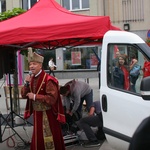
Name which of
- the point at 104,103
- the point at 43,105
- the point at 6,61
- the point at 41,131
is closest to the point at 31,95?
the point at 43,105

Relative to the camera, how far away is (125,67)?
4234 mm

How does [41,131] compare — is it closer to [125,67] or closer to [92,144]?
[92,144]

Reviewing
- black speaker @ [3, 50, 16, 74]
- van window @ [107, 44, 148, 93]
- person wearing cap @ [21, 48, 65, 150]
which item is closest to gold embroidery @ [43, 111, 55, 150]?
person wearing cap @ [21, 48, 65, 150]

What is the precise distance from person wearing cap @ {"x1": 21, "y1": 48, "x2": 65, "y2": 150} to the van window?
120cm

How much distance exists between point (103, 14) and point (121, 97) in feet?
70.4

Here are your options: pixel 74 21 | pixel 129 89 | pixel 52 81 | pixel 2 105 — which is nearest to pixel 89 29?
pixel 74 21

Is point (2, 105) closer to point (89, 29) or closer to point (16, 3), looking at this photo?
point (89, 29)

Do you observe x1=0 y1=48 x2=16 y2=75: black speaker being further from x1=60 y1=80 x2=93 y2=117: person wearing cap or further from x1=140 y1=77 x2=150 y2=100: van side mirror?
x1=140 y1=77 x2=150 y2=100: van side mirror

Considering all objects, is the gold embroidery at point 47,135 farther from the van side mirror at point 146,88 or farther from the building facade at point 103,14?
the building facade at point 103,14

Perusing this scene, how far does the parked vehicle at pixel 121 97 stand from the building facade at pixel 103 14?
61.7 feet

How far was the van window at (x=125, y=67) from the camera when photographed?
13.3ft

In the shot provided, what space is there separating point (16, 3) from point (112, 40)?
75.4 feet

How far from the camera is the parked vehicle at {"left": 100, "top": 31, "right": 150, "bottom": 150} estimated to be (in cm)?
393

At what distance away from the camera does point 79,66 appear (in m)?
26.0
